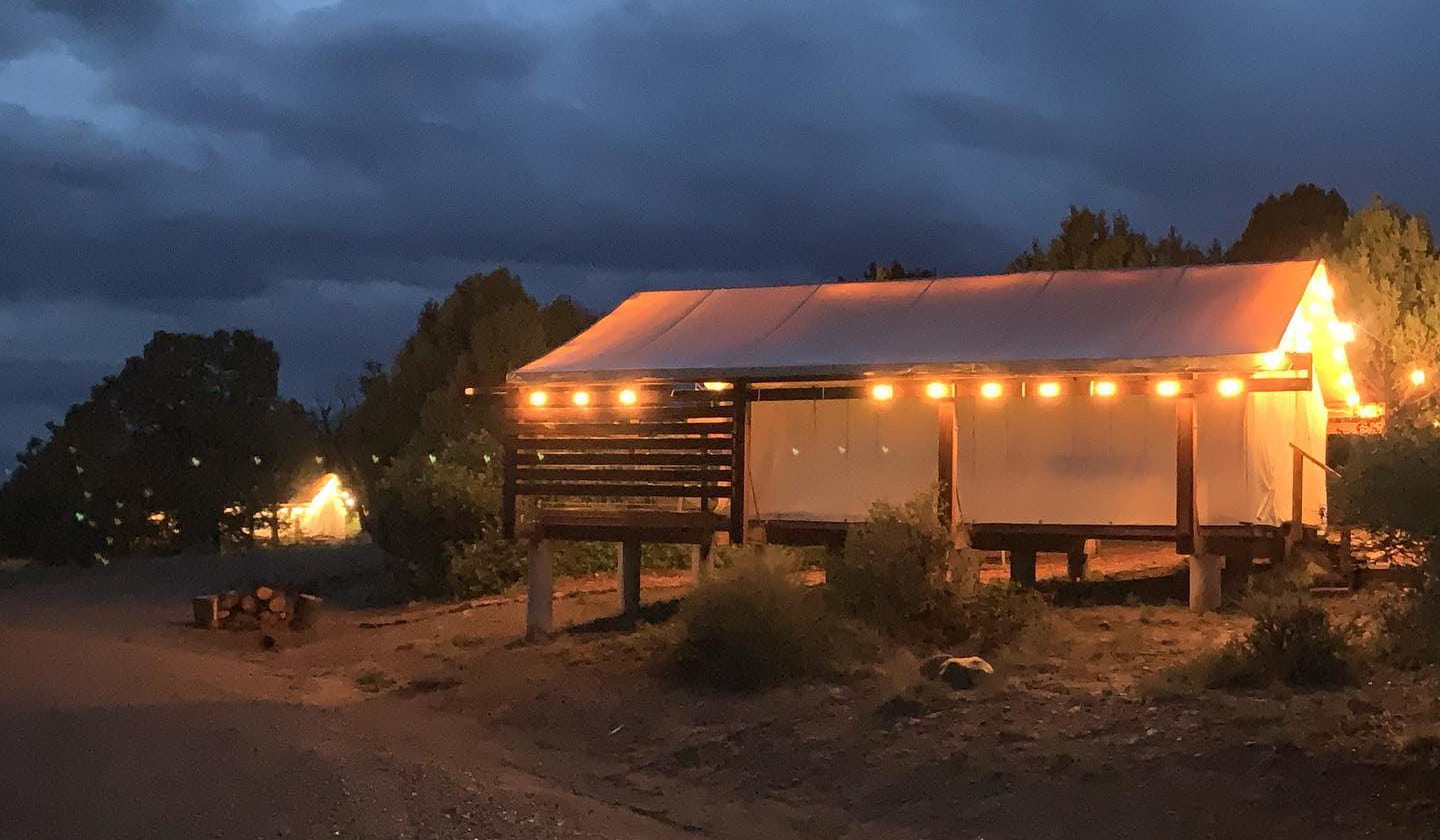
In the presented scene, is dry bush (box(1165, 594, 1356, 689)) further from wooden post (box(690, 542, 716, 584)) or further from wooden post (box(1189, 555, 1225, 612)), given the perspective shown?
wooden post (box(690, 542, 716, 584))

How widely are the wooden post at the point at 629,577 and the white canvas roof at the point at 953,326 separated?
85.0 inches

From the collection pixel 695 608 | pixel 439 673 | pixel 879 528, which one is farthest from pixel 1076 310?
pixel 439 673

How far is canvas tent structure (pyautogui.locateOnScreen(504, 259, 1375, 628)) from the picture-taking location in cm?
1332

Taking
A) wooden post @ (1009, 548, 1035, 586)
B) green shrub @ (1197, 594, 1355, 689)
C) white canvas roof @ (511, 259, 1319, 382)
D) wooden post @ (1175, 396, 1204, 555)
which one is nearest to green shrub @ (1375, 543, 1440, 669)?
green shrub @ (1197, 594, 1355, 689)

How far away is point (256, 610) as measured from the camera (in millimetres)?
16859

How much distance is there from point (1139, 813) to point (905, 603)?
14.4 feet

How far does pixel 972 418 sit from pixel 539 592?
4772 millimetres

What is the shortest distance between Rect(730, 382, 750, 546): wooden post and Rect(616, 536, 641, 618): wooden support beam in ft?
5.88

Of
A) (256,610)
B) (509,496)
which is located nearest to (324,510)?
(256,610)

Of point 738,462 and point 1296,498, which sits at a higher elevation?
point 738,462

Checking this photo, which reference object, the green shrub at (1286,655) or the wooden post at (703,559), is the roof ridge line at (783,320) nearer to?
the wooden post at (703,559)

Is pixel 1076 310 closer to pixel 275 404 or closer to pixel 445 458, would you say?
pixel 445 458

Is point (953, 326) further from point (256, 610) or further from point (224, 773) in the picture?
point (224, 773)

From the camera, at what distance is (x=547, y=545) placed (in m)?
15.2
